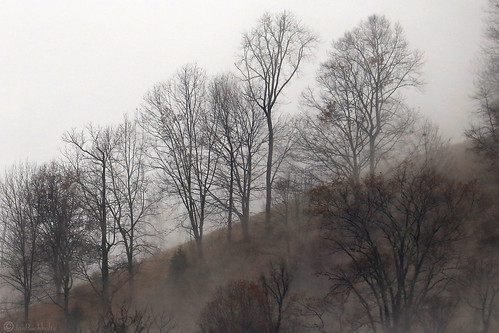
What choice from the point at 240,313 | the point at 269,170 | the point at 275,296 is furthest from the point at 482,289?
the point at 269,170

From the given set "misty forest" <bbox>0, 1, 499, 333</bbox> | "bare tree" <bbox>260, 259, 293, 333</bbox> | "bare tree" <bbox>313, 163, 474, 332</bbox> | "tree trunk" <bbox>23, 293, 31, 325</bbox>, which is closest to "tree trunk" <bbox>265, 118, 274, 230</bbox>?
"misty forest" <bbox>0, 1, 499, 333</bbox>

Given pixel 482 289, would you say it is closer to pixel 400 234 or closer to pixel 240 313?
pixel 400 234

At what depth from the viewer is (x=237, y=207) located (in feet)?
112

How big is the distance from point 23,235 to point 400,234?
20.5 meters

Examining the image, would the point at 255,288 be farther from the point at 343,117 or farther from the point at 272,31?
the point at 272,31

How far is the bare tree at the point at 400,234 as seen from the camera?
19.0m

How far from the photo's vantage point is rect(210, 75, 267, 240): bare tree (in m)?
33.7

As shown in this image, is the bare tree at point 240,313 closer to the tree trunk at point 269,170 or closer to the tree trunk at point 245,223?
the tree trunk at point 245,223

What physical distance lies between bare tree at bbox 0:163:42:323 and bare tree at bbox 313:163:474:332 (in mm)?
16348

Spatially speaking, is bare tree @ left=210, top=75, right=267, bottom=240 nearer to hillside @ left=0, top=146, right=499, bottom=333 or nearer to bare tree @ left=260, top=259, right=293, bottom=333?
hillside @ left=0, top=146, right=499, bottom=333

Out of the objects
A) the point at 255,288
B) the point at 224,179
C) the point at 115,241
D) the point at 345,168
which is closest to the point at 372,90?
the point at 345,168

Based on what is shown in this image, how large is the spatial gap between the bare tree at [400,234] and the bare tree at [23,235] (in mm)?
16348

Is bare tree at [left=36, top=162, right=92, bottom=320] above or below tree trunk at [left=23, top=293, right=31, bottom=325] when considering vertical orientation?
above

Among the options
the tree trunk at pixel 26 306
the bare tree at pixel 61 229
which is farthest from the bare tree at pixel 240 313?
the tree trunk at pixel 26 306
